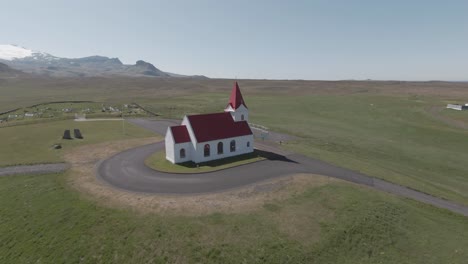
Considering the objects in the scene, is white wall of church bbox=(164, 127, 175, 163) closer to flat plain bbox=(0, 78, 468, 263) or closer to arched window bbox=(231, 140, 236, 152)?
arched window bbox=(231, 140, 236, 152)

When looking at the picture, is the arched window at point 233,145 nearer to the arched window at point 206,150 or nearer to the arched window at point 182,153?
the arched window at point 206,150

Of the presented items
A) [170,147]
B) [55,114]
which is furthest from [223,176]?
[55,114]

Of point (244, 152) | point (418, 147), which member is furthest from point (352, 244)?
point (418, 147)

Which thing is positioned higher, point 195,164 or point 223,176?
point 195,164

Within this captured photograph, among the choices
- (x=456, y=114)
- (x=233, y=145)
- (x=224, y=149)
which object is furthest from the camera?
(x=456, y=114)

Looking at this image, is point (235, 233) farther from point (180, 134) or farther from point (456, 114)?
point (456, 114)

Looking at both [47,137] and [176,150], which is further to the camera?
[47,137]

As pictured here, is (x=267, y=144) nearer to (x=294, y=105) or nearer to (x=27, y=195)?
(x=27, y=195)

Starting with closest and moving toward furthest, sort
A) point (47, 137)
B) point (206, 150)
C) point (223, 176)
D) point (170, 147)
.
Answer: point (223, 176)
point (170, 147)
point (206, 150)
point (47, 137)
